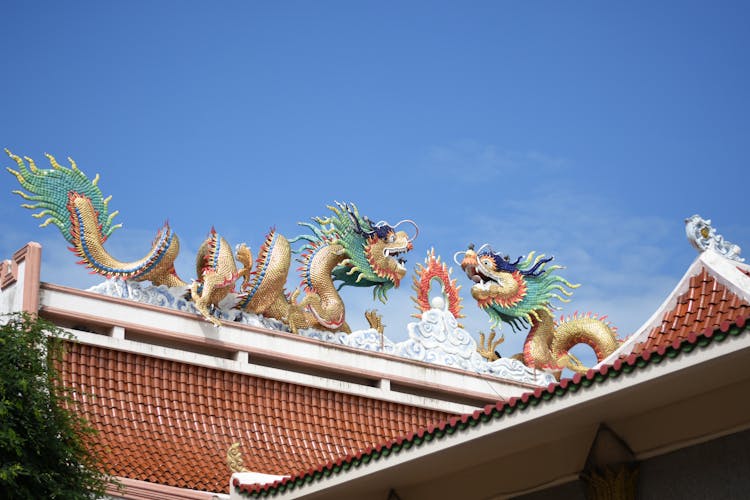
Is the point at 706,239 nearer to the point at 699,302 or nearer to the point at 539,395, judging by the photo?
the point at 699,302

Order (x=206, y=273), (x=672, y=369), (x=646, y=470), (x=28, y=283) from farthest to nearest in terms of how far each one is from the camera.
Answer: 1. (x=206, y=273)
2. (x=28, y=283)
3. (x=646, y=470)
4. (x=672, y=369)

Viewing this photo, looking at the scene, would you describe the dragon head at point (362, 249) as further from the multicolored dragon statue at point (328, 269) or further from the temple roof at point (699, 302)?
the temple roof at point (699, 302)

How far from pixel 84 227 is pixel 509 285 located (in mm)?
5853

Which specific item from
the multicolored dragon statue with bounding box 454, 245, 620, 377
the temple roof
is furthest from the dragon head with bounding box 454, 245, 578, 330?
the temple roof

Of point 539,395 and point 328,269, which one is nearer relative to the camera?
point 539,395

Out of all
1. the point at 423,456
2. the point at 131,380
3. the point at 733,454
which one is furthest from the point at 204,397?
the point at 733,454

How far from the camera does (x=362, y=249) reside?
16.7 m

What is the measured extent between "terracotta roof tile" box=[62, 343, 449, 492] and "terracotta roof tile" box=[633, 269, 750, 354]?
518cm

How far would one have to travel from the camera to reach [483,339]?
1727cm

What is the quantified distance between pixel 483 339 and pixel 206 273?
425cm

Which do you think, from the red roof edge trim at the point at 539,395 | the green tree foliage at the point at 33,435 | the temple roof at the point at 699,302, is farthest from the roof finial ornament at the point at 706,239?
the green tree foliage at the point at 33,435

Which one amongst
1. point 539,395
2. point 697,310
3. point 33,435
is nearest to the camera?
point 539,395

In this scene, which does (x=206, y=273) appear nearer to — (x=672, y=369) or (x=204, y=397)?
(x=204, y=397)

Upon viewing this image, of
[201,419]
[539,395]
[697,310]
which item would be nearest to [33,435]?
[201,419]
